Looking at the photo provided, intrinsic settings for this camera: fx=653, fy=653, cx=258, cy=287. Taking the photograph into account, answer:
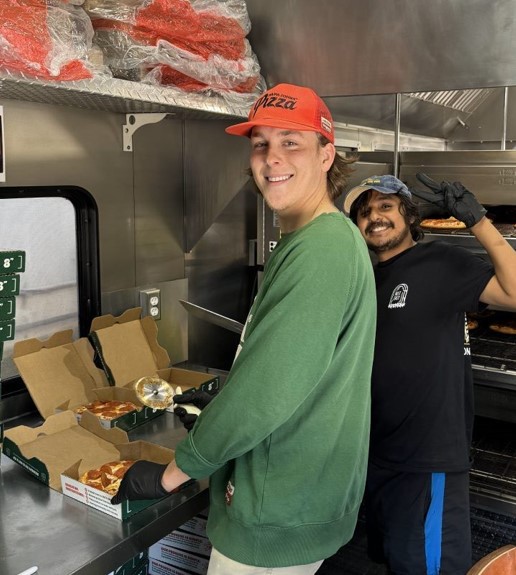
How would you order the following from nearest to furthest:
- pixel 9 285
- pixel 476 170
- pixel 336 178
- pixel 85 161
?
pixel 336 178 < pixel 9 285 < pixel 476 170 < pixel 85 161

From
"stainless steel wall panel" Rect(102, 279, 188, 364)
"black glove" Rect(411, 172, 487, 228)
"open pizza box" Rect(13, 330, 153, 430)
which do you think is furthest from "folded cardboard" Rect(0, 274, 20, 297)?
"black glove" Rect(411, 172, 487, 228)

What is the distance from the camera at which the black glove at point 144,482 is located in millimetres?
1528

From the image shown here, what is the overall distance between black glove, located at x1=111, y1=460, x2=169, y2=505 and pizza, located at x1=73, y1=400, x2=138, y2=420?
590mm

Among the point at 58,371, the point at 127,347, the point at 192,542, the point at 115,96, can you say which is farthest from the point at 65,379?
the point at 115,96

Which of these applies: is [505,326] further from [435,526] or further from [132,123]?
[132,123]

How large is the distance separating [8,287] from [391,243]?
1184 mm

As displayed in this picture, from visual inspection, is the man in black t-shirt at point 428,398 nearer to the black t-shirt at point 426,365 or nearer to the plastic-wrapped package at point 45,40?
the black t-shirt at point 426,365

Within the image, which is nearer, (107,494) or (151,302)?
(107,494)

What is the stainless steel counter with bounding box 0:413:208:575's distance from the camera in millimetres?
1497

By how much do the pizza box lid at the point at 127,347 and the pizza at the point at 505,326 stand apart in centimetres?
154

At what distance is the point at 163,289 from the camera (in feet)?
9.95

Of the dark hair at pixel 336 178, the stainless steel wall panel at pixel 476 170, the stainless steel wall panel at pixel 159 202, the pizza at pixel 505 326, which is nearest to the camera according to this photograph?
the dark hair at pixel 336 178

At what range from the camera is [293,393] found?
1.27 m

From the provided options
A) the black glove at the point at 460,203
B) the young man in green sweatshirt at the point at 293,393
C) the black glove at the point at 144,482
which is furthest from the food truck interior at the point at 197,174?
the black glove at the point at 144,482
